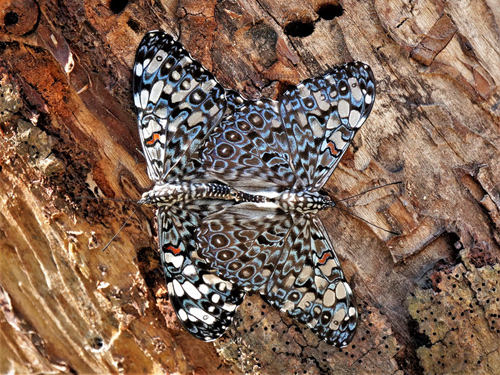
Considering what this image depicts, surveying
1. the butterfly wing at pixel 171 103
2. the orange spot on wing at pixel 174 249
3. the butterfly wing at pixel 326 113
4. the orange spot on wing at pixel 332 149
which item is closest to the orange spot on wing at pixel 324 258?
the butterfly wing at pixel 326 113

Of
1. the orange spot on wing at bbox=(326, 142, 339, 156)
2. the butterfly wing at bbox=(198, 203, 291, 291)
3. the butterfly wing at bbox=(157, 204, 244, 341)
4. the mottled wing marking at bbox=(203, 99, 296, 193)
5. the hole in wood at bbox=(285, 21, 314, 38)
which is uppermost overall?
the hole in wood at bbox=(285, 21, 314, 38)

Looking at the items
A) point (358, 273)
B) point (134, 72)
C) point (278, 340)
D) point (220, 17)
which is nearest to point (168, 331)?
point (278, 340)

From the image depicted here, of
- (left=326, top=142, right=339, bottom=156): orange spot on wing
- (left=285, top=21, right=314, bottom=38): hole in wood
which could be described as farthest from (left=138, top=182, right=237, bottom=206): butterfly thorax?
(left=285, top=21, right=314, bottom=38): hole in wood

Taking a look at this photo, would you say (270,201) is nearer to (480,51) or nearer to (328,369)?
(328,369)

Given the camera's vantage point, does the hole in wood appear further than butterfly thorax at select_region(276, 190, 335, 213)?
Yes

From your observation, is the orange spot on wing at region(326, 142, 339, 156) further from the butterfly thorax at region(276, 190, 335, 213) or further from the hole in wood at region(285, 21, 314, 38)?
the hole in wood at region(285, 21, 314, 38)

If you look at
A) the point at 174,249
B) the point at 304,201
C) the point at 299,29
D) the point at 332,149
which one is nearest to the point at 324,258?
the point at 304,201

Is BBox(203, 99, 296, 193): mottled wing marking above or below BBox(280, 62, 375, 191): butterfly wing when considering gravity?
below
